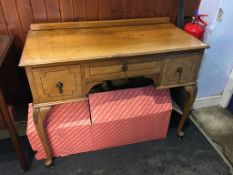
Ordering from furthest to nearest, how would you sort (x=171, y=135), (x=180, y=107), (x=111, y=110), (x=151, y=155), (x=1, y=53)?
(x=180, y=107)
(x=171, y=135)
(x=151, y=155)
(x=111, y=110)
(x=1, y=53)

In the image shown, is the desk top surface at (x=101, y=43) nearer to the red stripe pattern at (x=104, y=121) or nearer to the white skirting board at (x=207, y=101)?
the red stripe pattern at (x=104, y=121)

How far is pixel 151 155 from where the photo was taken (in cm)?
150

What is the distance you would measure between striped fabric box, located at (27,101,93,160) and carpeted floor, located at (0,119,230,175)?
0.37ft

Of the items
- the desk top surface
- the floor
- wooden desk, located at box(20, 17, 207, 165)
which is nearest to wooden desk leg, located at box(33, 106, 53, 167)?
wooden desk, located at box(20, 17, 207, 165)

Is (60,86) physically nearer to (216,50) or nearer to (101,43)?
(101,43)

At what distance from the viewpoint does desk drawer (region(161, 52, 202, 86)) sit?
1.20m

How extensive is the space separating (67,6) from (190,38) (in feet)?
2.50

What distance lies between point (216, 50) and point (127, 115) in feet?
2.87

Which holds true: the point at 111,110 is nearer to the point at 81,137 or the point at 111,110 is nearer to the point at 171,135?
the point at 81,137

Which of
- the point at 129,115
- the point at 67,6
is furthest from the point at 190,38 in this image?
the point at 67,6

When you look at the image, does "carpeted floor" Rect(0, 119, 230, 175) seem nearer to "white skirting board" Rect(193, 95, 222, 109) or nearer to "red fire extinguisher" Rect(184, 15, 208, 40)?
"white skirting board" Rect(193, 95, 222, 109)

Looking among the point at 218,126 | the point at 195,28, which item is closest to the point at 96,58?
the point at 195,28

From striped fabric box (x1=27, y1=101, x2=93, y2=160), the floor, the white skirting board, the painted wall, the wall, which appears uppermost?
the wall

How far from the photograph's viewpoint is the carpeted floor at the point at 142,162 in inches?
54.7
